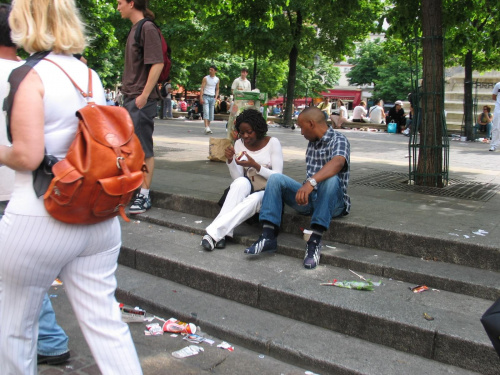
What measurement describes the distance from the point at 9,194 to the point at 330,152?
2.61 meters

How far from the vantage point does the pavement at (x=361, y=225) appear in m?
3.05

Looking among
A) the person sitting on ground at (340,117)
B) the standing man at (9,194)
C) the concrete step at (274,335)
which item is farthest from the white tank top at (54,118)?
the person sitting on ground at (340,117)

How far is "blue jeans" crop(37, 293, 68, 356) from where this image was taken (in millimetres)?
2766

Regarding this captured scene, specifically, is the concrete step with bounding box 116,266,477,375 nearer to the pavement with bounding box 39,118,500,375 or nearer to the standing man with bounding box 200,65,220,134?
the pavement with bounding box 39,118,500,375

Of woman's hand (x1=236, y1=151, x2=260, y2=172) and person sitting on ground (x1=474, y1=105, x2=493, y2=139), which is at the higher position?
person sitting on ground (x1=474, y1=105, x2=493, y2=139)

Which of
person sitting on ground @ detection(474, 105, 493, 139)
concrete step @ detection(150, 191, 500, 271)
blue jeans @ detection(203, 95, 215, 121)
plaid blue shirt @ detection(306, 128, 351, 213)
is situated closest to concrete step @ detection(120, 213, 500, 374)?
concrete step @ detection(150, 191, 500, 271)

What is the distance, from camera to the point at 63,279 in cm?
204

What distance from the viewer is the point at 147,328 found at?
3480mm

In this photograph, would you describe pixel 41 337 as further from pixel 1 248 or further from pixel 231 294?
pixel 231 294

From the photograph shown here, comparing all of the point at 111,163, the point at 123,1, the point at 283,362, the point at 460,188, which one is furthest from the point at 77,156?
the point at 460,188

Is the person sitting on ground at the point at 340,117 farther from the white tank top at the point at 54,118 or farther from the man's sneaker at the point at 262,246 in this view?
the white tank top at the point at 54,118

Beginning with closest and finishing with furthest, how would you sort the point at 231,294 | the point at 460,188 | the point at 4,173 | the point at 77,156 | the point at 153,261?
the point at 77,156, the point at 4,173, the point at 231,294, the point at 153,261, the point at 460,188

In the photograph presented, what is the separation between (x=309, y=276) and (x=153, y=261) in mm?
1381

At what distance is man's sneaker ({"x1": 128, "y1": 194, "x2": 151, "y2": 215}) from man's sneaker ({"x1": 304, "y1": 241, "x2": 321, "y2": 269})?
6.97ft
